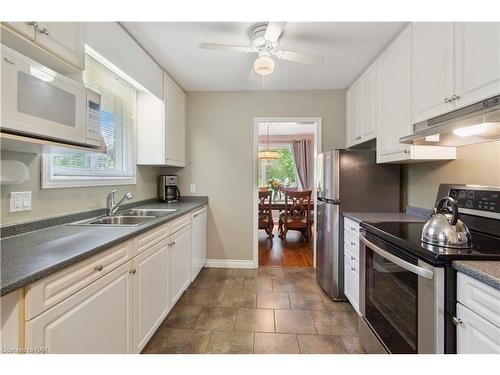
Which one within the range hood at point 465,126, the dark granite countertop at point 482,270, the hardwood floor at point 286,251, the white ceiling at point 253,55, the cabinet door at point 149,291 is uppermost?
the white ceiling at point 253,55

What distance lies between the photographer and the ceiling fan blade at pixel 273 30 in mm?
1533

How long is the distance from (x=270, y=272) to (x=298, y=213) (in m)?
1.66

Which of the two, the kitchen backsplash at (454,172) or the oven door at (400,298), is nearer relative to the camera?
the oven door at (400,298)

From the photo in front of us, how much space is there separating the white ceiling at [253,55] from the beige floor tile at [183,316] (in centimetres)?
237

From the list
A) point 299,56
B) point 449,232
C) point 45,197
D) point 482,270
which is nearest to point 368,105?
point 299,56

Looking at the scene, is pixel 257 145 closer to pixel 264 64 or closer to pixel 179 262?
pixel 264 64

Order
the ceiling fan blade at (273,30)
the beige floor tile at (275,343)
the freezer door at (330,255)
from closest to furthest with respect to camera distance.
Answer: the ceiling fan blade at (273,30), the beige floor tile at (275,343), the freezer door at (330,255)

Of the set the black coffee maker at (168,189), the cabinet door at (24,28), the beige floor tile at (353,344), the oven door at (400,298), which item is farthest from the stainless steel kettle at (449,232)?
the black coffee maker at (168,189)

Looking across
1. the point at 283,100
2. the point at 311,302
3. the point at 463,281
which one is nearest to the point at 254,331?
the point at 311,302

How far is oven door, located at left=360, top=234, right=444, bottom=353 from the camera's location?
40.2 inches

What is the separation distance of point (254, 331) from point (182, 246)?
3.20 ft

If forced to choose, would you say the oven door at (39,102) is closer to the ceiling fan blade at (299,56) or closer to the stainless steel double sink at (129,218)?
the stainless steel double sink at (129,218)

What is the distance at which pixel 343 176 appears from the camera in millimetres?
2340
